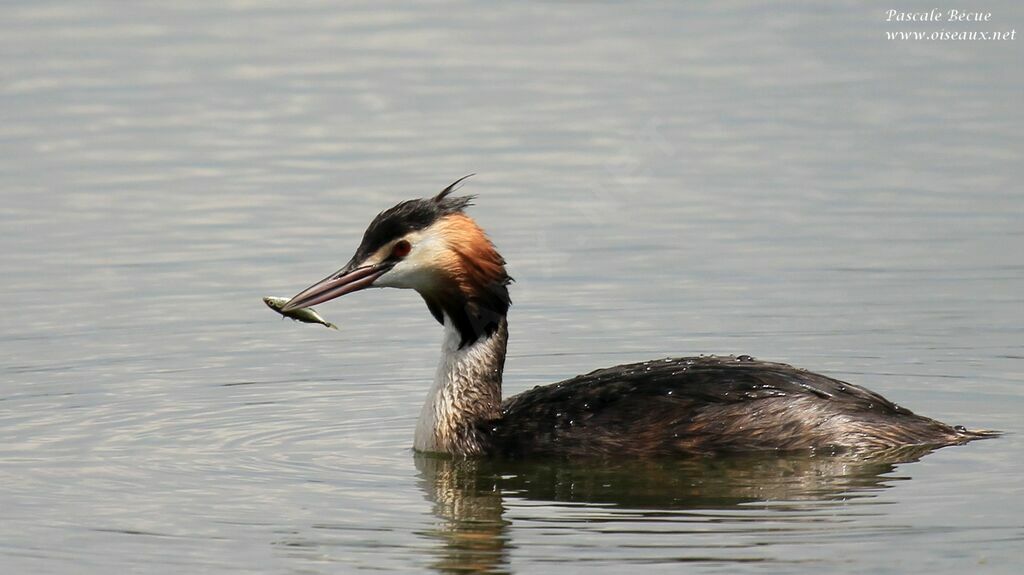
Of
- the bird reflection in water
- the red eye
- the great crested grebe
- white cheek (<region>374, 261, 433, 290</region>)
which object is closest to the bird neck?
the great crested grebe

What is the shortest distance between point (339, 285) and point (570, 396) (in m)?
1.43

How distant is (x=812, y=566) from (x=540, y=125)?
1222 centimetres

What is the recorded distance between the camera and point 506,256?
17641 millimetres

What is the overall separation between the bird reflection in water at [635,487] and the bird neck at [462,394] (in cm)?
12

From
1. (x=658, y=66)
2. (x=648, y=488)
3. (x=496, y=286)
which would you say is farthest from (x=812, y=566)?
(x=658, y=66)

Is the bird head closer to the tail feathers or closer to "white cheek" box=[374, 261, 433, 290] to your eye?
"white cheek" box=[374, 261, 433, 290]

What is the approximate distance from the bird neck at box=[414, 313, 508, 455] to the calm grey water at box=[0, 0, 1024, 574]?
212 millimetres

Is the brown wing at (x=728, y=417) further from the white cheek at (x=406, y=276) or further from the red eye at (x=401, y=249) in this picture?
the red eye at (x=401, y=249)

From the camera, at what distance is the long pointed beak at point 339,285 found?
12.9 m

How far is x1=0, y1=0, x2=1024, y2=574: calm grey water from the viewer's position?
1130 centimetres

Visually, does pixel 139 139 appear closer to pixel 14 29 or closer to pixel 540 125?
pixel 540 125

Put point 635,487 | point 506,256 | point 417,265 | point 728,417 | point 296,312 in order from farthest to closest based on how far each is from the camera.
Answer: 1. point 506,256
2. point 296,312
3. point 417,265
4. point 728,417
5. point 635,487

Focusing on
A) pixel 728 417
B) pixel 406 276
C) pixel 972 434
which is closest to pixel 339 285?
pixel 406 276

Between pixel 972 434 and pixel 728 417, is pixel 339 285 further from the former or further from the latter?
pixel 972 434
